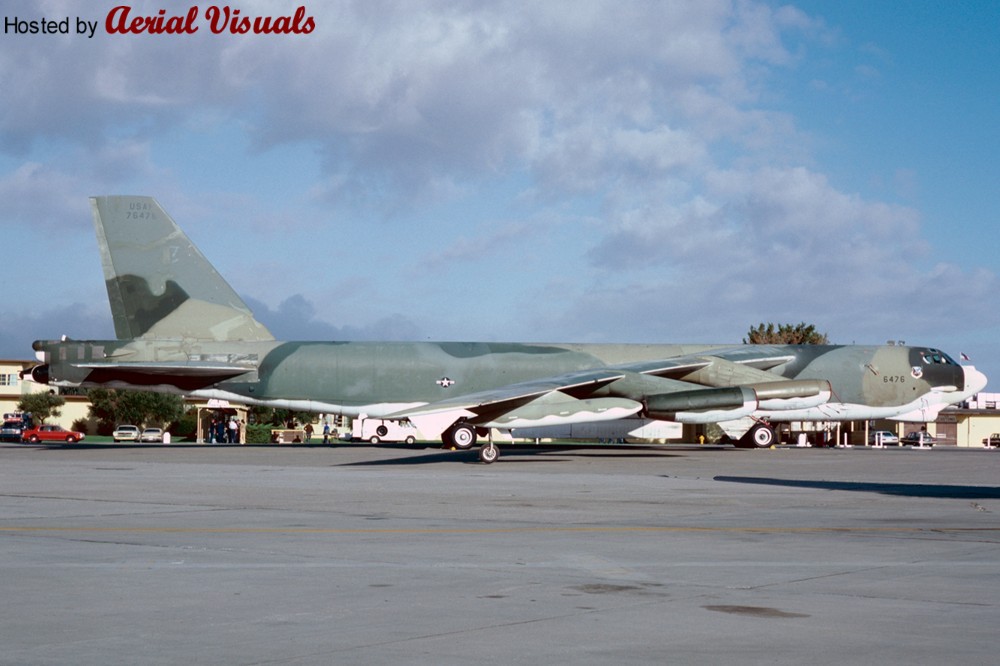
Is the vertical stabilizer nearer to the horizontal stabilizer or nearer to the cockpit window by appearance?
the horizontal stabilizer

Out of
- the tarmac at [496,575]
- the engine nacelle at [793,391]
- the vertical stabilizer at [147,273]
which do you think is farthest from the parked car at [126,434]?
the tarmac at [496,575]

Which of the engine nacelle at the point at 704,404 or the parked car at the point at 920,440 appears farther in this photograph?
the parked car at the point at 920,440

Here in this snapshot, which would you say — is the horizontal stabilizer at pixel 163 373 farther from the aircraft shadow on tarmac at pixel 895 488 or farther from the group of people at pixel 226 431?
the aircraft shadow on tarmac at pixel 895 488

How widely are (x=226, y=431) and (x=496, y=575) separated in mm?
58434

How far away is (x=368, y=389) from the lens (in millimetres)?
41781

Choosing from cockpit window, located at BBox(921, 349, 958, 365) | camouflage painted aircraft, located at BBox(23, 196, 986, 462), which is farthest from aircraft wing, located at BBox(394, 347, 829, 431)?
cockpit window, located at BBox(921, 349, 958, 365)

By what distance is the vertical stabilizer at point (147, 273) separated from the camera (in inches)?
1686

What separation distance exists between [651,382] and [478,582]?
2835cm

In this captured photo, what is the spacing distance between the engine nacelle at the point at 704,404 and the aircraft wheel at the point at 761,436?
1076 centimetres

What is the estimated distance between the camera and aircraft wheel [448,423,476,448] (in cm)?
3520

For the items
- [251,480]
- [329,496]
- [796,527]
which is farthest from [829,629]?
[251,480]

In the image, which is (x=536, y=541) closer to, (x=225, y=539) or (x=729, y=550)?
(x=729, y=550)

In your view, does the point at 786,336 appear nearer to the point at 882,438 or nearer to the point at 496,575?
the point at 882,438

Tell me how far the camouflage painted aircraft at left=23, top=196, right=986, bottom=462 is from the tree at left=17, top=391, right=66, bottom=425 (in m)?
58.6
